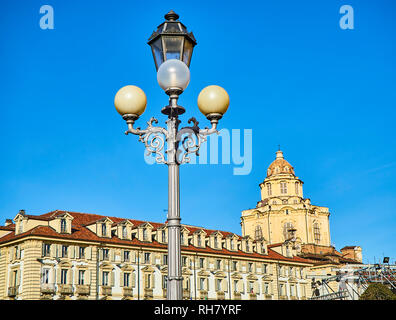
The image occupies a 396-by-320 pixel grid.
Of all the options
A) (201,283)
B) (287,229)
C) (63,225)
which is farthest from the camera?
(287,229)

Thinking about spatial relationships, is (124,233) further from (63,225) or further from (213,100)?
(213,100)

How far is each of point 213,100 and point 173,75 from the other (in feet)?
2.62

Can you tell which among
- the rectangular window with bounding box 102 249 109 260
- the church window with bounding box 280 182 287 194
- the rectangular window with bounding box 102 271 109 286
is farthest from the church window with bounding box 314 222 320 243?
the rectangular window with bounding box 102 271 109 286

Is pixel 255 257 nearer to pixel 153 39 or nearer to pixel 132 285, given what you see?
pixel 132 285

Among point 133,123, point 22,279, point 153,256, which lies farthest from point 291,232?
point 133,123

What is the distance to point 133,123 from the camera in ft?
29.9

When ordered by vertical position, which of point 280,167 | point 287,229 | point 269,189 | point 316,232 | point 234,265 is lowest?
point 234,265

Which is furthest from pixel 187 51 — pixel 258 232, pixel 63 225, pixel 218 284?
pixel 258 232

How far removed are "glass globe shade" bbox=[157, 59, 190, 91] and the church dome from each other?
8057cm

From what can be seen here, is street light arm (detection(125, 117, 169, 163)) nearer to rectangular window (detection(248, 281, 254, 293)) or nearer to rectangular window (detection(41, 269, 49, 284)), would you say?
rectangular window (detection(41, 269, 49, 284))

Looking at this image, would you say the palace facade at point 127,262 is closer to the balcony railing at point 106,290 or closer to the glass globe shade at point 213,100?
the balcony railing at point 106,290

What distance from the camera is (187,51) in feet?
29.3

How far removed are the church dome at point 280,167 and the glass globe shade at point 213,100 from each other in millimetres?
80148
